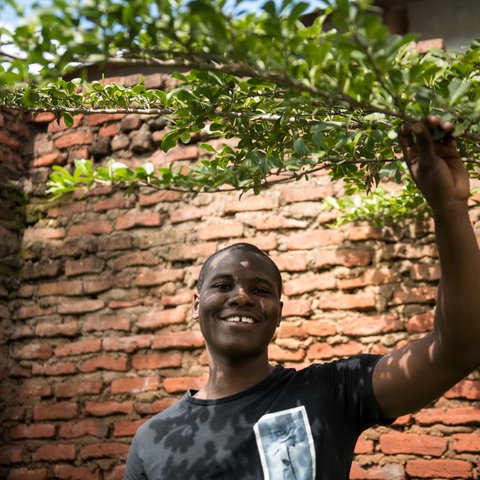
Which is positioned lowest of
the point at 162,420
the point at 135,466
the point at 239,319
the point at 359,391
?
the point at 135,466

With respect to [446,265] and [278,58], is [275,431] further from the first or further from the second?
[278,58]

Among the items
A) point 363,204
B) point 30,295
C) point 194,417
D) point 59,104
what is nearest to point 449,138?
point 194,417

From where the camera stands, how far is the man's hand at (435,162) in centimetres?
124

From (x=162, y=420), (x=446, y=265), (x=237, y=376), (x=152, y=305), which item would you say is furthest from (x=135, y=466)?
(x=152, y=305)

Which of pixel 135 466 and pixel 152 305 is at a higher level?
pixel 152 305

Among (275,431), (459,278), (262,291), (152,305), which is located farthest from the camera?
(152,305)

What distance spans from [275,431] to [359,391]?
0.22 meters

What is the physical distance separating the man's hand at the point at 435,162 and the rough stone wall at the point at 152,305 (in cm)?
175

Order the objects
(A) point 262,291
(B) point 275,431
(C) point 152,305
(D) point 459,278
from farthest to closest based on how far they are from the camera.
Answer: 1. (C) point 152,305
2. (A) point 262,291
3. (B) point 275,431
4. (D) point 459,278

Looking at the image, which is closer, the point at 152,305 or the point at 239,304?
the point at 239,304

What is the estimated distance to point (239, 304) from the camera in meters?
1.78

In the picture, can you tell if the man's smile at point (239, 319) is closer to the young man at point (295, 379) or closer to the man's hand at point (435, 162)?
the young man at point (295, 379)

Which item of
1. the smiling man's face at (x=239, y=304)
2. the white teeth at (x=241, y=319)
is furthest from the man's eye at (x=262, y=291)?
the white teeth at (x=241, y=319)

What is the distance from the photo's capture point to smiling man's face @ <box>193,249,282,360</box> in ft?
5.77
